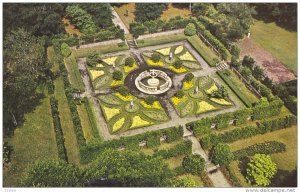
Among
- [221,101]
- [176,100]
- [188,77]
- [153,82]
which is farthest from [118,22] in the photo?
[221,101]

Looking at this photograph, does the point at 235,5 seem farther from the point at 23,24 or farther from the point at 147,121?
the point at 23,24

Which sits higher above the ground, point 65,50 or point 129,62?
point 129,62

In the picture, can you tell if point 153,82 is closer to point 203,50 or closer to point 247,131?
point 203,50

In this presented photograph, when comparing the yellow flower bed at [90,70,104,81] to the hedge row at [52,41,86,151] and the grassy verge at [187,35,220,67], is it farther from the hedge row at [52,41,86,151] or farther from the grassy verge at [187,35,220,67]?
the grassy verge at [187,35,220,67]

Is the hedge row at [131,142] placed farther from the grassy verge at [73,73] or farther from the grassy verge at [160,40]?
the grassy verge at [160,40]

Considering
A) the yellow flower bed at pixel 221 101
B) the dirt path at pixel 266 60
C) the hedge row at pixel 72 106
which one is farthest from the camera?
the dirt path at pixel 266 60

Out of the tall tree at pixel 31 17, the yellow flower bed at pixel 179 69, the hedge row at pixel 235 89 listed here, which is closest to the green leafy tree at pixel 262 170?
the hedge row at pixel 235 89
